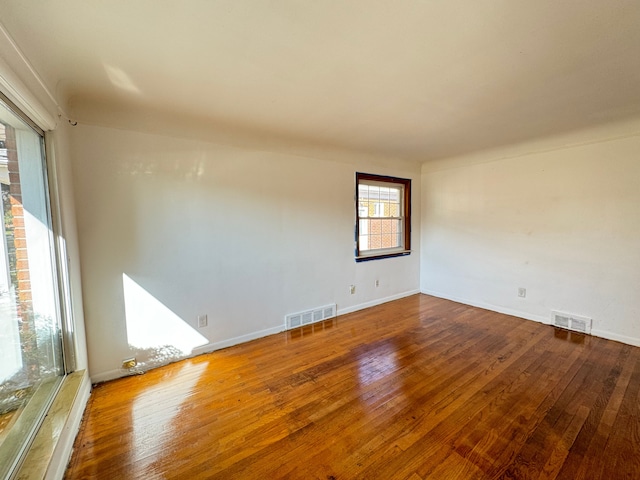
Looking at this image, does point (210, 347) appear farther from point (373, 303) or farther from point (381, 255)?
point (381, 255)

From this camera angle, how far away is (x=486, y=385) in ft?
7.00

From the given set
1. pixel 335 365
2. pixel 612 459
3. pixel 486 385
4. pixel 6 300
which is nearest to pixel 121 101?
pixel 6 300

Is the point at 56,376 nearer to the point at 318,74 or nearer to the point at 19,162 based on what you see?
the point at 19,162

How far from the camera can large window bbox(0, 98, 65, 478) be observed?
4.28 feet

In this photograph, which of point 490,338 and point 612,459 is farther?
point 490,338

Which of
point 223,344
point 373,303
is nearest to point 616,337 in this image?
point 373,303

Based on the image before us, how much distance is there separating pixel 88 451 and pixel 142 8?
94.8 inches

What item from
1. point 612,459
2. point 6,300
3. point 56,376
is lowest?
point 612,459

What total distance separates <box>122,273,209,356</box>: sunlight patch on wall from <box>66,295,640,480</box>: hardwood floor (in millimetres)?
197

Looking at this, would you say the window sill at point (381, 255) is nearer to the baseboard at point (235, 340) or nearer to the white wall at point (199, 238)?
the white wall at point (199, 238)

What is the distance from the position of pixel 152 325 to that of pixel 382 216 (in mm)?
3458

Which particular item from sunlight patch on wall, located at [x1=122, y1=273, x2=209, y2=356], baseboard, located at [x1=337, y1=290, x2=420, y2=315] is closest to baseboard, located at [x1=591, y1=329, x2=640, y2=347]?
baseboard, located at [x1=337, y1=290, x2=420, y2=315]

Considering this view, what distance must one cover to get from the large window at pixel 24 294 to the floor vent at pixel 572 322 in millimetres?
4840

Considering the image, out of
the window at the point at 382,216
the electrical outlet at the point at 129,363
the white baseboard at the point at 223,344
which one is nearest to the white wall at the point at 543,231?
the window at the point at 382,216
